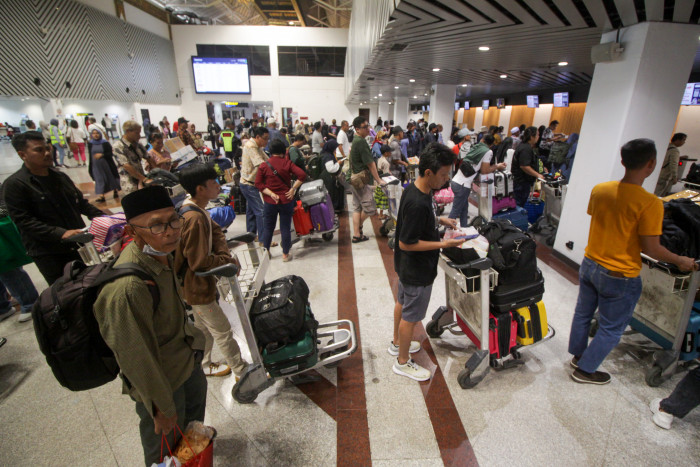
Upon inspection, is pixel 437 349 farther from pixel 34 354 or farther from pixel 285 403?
pixel 34 354

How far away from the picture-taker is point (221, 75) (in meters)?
21.5

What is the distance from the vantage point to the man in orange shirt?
2029 mm

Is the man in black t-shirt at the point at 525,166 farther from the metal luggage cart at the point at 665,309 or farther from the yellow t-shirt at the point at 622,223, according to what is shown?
the yellow t-shirt at the point at 622,223

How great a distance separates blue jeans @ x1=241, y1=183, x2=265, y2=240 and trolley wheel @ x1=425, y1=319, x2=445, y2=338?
3.03m

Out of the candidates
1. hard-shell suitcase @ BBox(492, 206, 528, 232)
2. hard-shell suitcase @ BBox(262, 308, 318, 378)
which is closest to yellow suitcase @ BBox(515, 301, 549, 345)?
hard-shell suitcase @ BBox(262, 308, 318, 378)

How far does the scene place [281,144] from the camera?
422 cm

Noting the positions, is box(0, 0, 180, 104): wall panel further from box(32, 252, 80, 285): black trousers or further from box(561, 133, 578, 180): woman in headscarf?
box(561, 133, 578, 180): woman in headscarf

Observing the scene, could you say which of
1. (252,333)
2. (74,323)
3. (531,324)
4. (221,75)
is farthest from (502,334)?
(221,75)

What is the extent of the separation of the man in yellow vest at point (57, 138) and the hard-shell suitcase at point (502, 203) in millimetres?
16039

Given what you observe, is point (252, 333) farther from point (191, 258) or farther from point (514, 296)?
point (514, 296)

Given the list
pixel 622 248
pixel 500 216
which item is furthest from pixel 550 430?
pixel 500 216

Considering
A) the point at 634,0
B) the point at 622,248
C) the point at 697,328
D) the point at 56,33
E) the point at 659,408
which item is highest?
the point at 56,33

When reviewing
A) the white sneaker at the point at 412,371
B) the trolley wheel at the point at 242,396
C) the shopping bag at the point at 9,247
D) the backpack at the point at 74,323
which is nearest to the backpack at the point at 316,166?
the shopping bag at the point at 9,247

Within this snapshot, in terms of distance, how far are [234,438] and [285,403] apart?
1.35ft
